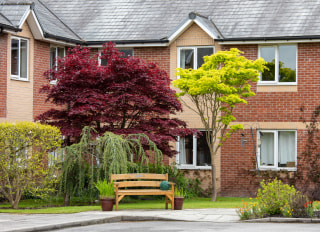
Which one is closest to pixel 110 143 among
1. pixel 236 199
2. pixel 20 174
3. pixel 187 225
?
pixel 20 174

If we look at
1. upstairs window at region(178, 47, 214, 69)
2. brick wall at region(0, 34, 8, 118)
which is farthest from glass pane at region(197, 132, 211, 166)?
brick wall at region(0, 34, 8, 118)

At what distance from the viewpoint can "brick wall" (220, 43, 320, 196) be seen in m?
24.5

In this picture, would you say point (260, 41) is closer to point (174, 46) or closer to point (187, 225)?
point (174, 46)

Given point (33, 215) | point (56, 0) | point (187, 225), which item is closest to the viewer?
point (187, 225)

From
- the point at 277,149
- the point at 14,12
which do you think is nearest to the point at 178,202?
the point at 277,149

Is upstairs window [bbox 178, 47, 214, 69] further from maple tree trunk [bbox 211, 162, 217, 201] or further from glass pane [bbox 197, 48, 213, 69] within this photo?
maple tree trunk [bbox 211, 162, 217, 201]

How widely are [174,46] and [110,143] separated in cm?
790

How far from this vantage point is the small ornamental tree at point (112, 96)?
20516mm

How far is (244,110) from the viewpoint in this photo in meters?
25.2

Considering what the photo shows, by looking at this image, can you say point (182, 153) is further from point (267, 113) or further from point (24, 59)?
point (24, 59)

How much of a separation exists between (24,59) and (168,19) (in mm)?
6512

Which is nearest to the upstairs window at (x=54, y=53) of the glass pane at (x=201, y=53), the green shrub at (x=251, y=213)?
the glass pane at (x=201, y=53)

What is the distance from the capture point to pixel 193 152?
25.8 m

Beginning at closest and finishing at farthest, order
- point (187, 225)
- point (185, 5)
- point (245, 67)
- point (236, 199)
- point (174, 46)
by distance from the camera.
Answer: point (187, 225) < point (245, 67) < point (236, 199) < point (174, 46) < point (185, 5)
